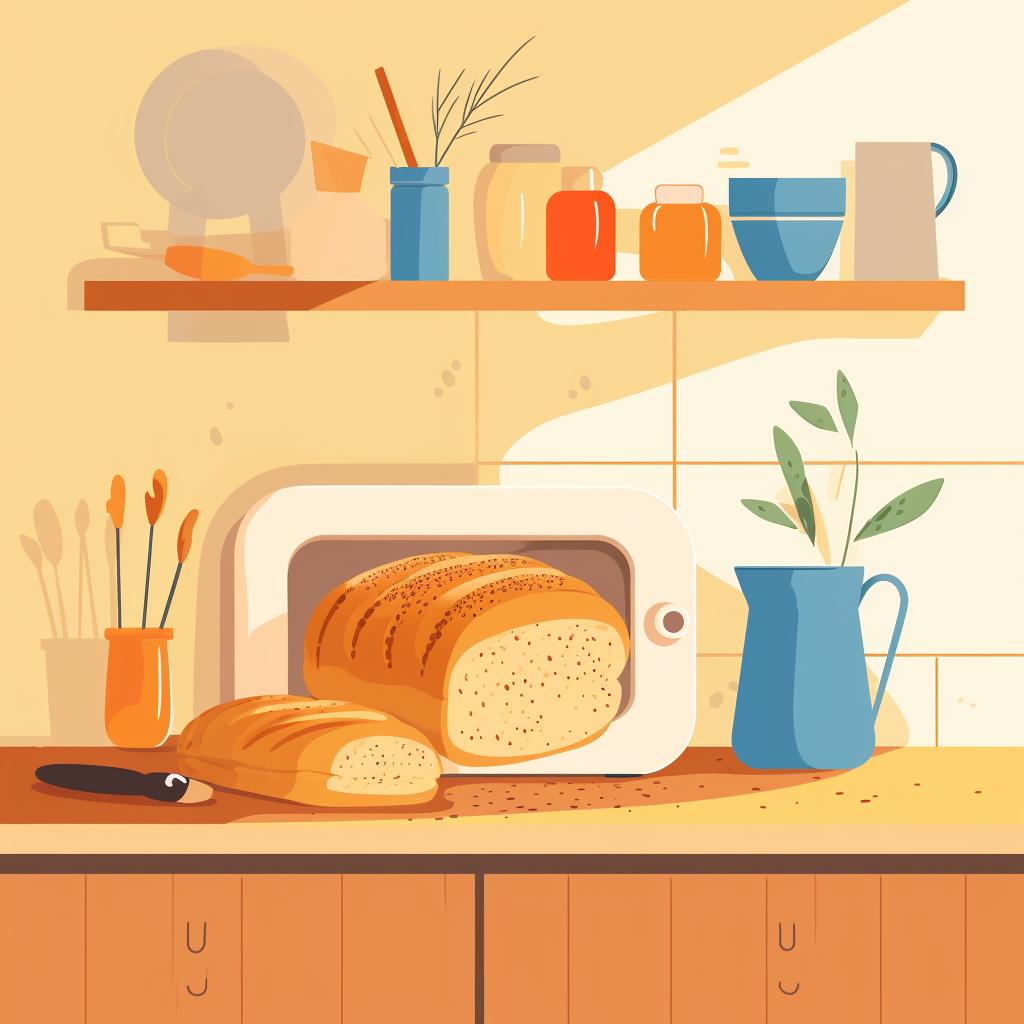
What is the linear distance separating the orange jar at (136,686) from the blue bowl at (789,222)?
890mm

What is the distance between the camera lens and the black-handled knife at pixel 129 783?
1.66 metres

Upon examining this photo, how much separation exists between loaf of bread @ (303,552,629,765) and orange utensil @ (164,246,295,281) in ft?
1.43

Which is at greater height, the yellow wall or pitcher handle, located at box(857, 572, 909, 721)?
the yellow wall

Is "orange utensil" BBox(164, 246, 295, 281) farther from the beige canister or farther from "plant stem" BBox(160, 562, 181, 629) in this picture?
"plant stem" BBox(160, 562, 181, 629)

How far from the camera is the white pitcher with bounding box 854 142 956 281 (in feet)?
6.42

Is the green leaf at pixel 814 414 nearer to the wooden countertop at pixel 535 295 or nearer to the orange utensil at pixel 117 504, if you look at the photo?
the wooden countertop at pixel 535 295

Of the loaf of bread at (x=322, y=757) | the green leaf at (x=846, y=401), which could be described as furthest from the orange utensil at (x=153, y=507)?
the green leaf at (x=846, y=401)

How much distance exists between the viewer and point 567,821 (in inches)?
62.1

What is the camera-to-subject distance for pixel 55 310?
6.79ft
